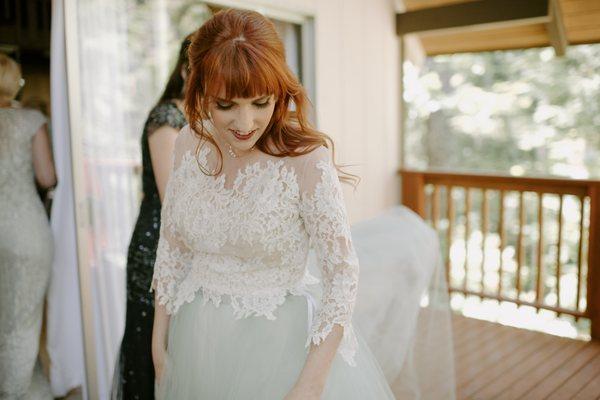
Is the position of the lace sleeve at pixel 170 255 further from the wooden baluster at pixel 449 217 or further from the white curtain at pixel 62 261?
the wooden baluster at pixel 449 217

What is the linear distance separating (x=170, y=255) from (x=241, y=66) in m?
0.58

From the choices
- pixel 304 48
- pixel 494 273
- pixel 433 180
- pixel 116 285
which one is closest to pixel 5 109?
pixel 116 285

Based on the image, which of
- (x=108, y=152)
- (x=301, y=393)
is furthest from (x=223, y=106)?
(x=108, y=152)

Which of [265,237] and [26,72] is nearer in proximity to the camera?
[265,237]

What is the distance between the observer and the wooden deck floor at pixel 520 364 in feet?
9.39

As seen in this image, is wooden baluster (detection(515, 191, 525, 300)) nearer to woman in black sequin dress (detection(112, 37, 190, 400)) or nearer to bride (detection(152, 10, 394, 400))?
woman in black sequin dress (detection(112, 37, 190, 400))

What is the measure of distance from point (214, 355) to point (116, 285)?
7.23ft

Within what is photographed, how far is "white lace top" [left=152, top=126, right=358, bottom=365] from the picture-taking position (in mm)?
1183

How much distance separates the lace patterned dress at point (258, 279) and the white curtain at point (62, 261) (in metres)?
1.15

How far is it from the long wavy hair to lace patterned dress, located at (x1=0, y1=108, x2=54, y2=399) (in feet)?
4.10

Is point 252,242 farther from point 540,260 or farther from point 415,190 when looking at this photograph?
point 415,190

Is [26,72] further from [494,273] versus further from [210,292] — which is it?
[494,273]

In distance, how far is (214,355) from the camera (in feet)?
4.38

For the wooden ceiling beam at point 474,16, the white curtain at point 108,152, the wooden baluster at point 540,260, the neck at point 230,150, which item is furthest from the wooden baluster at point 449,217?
the neck at point 230,150
